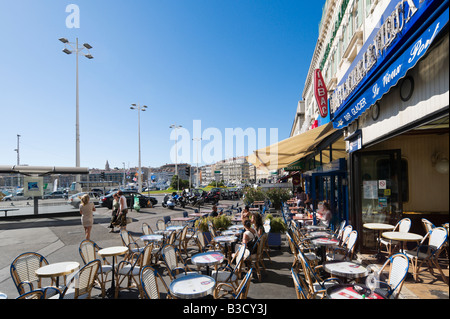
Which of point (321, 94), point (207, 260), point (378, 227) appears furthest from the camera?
point (321, 94)

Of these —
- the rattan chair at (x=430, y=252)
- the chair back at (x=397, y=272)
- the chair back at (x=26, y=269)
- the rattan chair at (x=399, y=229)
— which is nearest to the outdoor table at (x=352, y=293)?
the chair back at (x=397, y=272)

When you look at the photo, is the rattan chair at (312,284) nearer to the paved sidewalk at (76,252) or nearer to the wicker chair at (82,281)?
the paved sidewalk at (76,252)

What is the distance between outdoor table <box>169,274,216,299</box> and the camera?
134 inches

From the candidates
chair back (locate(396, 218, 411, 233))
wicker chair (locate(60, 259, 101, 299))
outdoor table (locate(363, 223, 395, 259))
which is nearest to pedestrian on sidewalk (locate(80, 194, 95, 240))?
wicker chair (locate(60, 259, 101, 299))

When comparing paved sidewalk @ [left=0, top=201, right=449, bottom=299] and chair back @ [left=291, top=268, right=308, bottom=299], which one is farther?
paved sidewalk @ [left=0, top=201, right=449, bottom=299]

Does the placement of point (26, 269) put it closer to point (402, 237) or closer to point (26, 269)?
point (26, 269)

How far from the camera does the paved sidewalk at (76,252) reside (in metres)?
4.82

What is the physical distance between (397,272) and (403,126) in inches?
89.2

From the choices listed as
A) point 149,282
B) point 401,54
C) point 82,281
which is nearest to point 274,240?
point 149,282

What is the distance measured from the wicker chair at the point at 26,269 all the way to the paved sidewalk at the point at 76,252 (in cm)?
106

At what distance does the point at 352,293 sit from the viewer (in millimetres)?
3178

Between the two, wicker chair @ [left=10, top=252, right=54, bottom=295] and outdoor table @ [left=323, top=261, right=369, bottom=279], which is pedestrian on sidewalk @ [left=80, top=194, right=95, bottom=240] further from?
outdoor table @ [left=323, top=261, right=369, bottom=279]

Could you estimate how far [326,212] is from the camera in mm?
8664

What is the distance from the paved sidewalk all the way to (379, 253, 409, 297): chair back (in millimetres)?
1231
